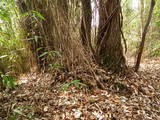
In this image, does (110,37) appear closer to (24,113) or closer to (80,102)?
(80,102)

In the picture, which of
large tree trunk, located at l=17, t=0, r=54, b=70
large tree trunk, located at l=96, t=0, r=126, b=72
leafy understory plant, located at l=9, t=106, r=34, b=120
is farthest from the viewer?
large tree trunk, located at l=96, t=0, r=126, b=72

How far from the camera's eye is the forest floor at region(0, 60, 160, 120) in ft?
2.82

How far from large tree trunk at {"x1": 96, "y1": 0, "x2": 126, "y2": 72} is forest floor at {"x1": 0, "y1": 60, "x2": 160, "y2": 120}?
218mm

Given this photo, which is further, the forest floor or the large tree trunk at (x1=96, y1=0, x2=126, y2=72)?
the large tree trunk at (x1=96, y1=0, x2=126, y2=72)

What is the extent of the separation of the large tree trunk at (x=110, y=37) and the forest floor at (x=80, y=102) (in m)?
0.22

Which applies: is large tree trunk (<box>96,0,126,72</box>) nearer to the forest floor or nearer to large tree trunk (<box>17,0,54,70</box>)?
the forest floor

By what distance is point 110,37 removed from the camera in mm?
1414

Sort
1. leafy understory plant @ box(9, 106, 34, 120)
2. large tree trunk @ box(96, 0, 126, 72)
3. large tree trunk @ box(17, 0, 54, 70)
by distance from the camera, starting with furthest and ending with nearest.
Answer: large tree trunk @ box(96, 0, 126, 72) → large tree trunk @ box(17, 0, 54, 70) → leafy understory plant @ box(9, 106, 34, 120)

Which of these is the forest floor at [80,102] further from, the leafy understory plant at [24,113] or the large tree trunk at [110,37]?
the large tree trunk at [110,37]

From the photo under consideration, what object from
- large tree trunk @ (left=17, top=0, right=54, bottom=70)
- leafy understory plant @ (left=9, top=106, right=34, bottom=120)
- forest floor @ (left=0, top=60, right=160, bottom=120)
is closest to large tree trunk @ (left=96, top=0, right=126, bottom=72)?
forest floor @ (left=0, top=60, right=160, bottom=120)

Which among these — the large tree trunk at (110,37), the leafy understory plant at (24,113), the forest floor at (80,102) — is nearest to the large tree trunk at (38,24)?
the forest floor at (80,102)

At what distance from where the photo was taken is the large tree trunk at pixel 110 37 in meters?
1.37

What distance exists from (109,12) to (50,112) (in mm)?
1284

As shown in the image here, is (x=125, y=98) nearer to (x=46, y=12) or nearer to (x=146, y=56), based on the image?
(x=46, y=12)
